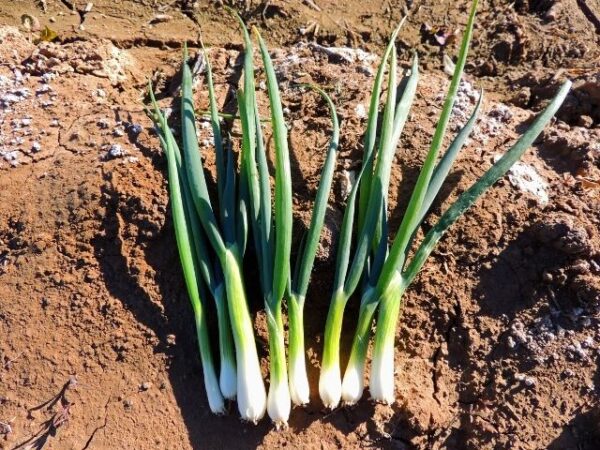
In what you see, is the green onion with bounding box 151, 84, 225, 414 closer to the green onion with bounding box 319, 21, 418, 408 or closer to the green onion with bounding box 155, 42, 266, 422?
the green onion with bounding box 155, 42, 266, 422

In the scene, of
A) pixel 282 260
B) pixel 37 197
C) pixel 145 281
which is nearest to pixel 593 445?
pixel 282 260

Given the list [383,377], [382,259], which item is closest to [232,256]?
[382,259]

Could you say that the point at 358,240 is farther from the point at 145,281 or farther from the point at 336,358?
the point at 145,281

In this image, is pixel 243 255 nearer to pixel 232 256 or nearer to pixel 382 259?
pixel 232 256

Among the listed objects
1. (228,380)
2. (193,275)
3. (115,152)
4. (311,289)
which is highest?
(115,152)

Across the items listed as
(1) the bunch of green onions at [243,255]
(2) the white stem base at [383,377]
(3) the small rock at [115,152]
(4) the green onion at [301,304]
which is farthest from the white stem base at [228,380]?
(3) the small rock at [115,152]

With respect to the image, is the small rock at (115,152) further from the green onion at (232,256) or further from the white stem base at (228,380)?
the white stem base at (228,380)
